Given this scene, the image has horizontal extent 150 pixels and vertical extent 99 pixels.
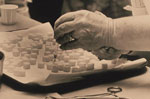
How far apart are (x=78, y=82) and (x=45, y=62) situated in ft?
0.33

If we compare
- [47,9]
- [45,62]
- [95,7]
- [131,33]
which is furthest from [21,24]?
[131,33]

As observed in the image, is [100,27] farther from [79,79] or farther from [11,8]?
[11,8]

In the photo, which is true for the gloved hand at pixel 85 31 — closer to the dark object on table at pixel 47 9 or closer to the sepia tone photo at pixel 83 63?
the sepia tone photo at pixel 83 63

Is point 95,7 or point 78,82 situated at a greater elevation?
point 95,7

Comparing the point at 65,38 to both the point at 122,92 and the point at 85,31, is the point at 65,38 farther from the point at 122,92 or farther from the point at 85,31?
the point at 122,92

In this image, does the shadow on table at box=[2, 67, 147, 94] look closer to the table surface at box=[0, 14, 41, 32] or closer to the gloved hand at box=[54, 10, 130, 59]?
the gloved hand at box=[54, 10, 130, 59]

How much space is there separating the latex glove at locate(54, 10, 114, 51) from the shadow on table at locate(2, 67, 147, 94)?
7 centimetres

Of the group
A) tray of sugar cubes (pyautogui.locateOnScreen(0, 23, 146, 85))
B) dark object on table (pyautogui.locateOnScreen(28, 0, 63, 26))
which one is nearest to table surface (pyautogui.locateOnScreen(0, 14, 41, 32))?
dark object on table (pyautogui.locateOnScreen(28, 0, 63, 26))

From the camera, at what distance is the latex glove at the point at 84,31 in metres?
0.67

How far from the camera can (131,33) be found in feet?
2.24

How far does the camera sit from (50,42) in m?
0.85

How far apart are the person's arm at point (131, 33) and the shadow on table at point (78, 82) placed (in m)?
0.07

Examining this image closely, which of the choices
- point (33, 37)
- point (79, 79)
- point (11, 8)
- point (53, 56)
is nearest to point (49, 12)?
point (11, 8)

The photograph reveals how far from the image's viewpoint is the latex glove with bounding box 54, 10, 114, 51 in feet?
2.19
